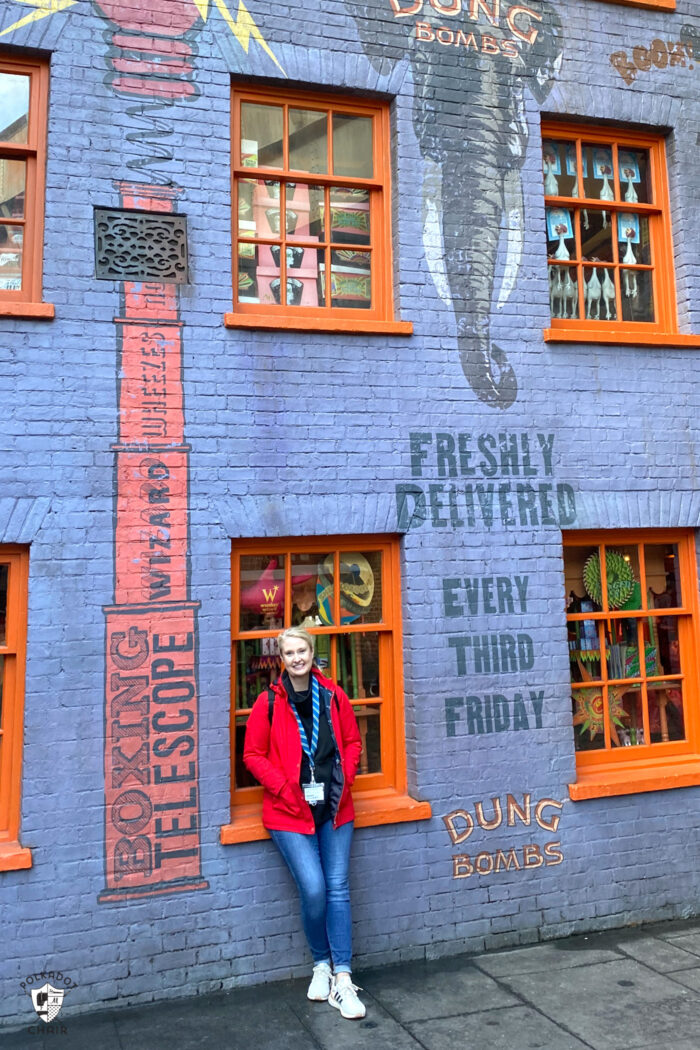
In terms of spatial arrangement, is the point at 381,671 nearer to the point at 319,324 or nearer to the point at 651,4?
the point at 319,324

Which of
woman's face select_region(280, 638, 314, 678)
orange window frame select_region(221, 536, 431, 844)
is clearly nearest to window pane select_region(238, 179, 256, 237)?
orange window frame select_region(221, 536, 431, 844)

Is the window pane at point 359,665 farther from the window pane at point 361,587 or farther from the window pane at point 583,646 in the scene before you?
the window pane at point 583,646

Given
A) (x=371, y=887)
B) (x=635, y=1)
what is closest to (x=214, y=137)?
(x=635, y=1)

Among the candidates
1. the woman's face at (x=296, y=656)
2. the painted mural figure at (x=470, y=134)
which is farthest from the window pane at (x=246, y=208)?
the woman's face at (x=296, y=656)

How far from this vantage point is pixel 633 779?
5898 mm

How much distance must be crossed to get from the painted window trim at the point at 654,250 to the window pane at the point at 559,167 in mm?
64

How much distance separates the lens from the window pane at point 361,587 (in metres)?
5.60

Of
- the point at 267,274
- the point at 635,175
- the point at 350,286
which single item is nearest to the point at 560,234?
the point at 635,175

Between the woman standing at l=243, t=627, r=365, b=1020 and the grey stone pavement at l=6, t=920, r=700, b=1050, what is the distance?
0.28m

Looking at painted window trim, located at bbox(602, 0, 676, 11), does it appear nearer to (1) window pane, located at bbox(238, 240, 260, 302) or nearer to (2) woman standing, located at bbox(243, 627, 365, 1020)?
(1) window pane, located at bbox(238, 240, 260, 302)

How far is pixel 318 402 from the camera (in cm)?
549

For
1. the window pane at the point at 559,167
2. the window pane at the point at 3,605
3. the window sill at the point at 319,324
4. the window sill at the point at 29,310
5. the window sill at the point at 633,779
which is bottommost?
the window sill at the point at 633,779

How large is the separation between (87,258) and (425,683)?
3396 mm

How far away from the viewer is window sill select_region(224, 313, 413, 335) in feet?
17.4
